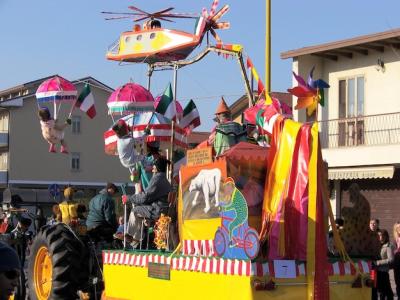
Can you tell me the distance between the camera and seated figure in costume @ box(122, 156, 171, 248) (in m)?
10.3

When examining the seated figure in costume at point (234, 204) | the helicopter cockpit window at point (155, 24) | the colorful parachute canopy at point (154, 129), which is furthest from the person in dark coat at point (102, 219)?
the helicopter cockpit window at point (155, 24)

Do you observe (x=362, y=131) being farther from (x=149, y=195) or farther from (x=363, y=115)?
(x=149, y=195)

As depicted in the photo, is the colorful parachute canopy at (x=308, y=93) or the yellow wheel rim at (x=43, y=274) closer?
the colorful parachute canopy at (x=308, y=93)

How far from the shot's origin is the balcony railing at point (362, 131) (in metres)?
27.2

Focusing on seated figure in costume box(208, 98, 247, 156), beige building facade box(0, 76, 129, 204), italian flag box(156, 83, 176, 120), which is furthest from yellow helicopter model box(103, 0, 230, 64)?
beige building facade box(0, 76, 129, 204)

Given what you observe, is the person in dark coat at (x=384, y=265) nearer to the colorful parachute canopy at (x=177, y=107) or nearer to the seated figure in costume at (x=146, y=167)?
the seated figure in costume at (x=146, y=167)

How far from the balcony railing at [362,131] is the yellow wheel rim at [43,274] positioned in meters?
18.0

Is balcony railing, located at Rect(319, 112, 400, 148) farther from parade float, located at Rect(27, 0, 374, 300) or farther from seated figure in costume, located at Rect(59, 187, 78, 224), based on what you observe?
parade float, located at Rect(27, 0, 374, 300)

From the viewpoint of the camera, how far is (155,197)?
33.7 feet

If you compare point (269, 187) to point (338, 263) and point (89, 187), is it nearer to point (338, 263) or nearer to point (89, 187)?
point (338, 263)

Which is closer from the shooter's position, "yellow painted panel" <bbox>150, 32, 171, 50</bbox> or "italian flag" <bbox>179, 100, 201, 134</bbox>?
"italian flag" <bbox>179, 100, 201, 134</bbox>

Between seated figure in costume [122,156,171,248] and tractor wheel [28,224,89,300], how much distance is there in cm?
99

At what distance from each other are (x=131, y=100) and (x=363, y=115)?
47.0 feet

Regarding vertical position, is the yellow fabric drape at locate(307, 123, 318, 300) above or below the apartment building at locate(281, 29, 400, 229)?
below
